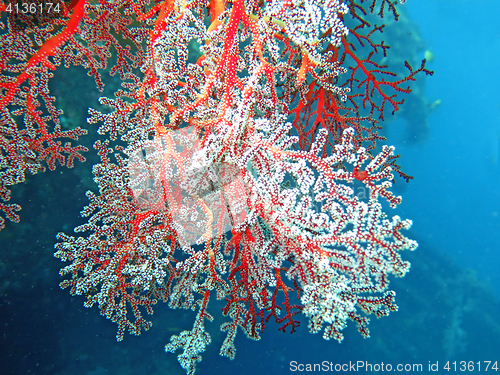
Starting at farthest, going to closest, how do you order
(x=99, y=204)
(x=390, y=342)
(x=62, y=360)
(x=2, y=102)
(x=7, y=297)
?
(x=390, y=342)
(x=62, y=360)
(x=7, y=297)
(x=99, y=204)
(x=2, y=102)

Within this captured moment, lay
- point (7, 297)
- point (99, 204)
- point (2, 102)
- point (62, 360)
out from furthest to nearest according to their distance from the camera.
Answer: point (62, 360) < point (7, 297) < point (99, 204) < point (2, 102)

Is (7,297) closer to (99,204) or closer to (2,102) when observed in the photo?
(99,204)

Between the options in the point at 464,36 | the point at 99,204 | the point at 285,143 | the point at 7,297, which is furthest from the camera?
the point at 464,36

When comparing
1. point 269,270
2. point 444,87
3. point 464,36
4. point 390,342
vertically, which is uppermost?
point 464,36

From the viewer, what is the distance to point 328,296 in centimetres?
134

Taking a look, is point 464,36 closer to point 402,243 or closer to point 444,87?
point 444,87

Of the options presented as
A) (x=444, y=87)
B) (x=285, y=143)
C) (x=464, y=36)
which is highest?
(x=464, y=36)

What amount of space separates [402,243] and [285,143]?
37.3 inches

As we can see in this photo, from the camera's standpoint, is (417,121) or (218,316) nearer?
(218,316)

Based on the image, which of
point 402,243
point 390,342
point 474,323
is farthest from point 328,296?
point 474,323

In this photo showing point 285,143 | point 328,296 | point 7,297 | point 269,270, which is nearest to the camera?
point 328,296

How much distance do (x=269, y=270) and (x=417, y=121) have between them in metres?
11.1

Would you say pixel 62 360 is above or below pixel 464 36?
below

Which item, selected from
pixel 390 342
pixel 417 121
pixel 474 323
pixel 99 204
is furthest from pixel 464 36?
pixel 99 204
